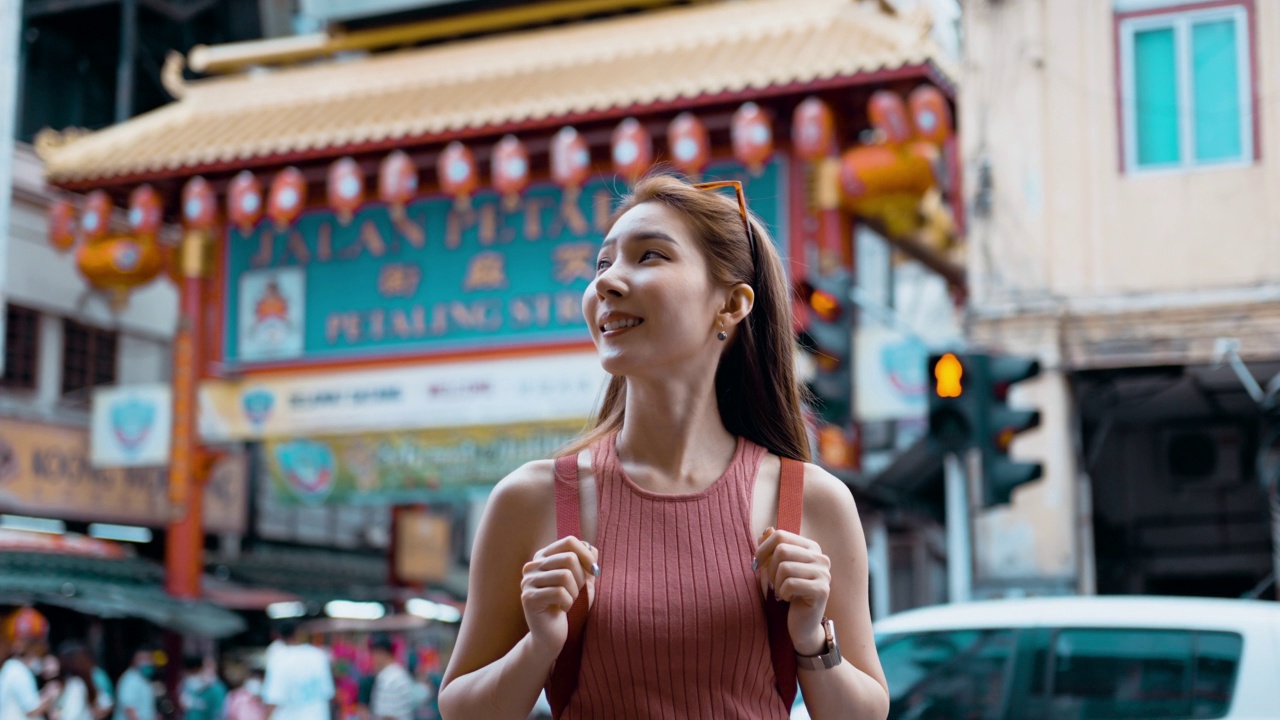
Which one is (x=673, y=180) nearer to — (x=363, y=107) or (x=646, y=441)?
(x=646, y=441)

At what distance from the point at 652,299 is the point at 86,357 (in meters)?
21.4

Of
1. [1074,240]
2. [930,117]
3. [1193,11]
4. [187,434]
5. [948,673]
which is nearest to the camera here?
[948,673]

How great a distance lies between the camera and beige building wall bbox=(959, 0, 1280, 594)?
12.0m

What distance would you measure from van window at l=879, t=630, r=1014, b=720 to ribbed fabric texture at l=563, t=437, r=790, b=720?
3628 millimetres

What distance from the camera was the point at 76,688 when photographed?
39.4ft

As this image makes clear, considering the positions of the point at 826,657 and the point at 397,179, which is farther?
the point at 397,179

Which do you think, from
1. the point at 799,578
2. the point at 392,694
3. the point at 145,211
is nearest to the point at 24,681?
the point at 392,694

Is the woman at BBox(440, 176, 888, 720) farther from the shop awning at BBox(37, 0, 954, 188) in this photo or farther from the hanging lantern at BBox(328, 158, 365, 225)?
the hanging lantern at BBox(328, 158, 365, 225)

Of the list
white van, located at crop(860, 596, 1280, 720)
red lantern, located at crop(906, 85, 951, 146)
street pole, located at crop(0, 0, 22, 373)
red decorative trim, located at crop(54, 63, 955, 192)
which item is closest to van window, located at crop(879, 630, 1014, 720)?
white van, located at crop(860, 596, 1280, 720)

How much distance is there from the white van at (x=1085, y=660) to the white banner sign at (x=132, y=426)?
13.3 metres

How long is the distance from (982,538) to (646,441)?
34.1ft

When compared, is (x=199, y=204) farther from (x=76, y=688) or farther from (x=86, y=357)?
(x=76, y=688)

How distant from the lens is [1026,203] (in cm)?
1258

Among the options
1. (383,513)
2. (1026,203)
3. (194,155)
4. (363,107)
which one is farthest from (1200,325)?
(383,513)
